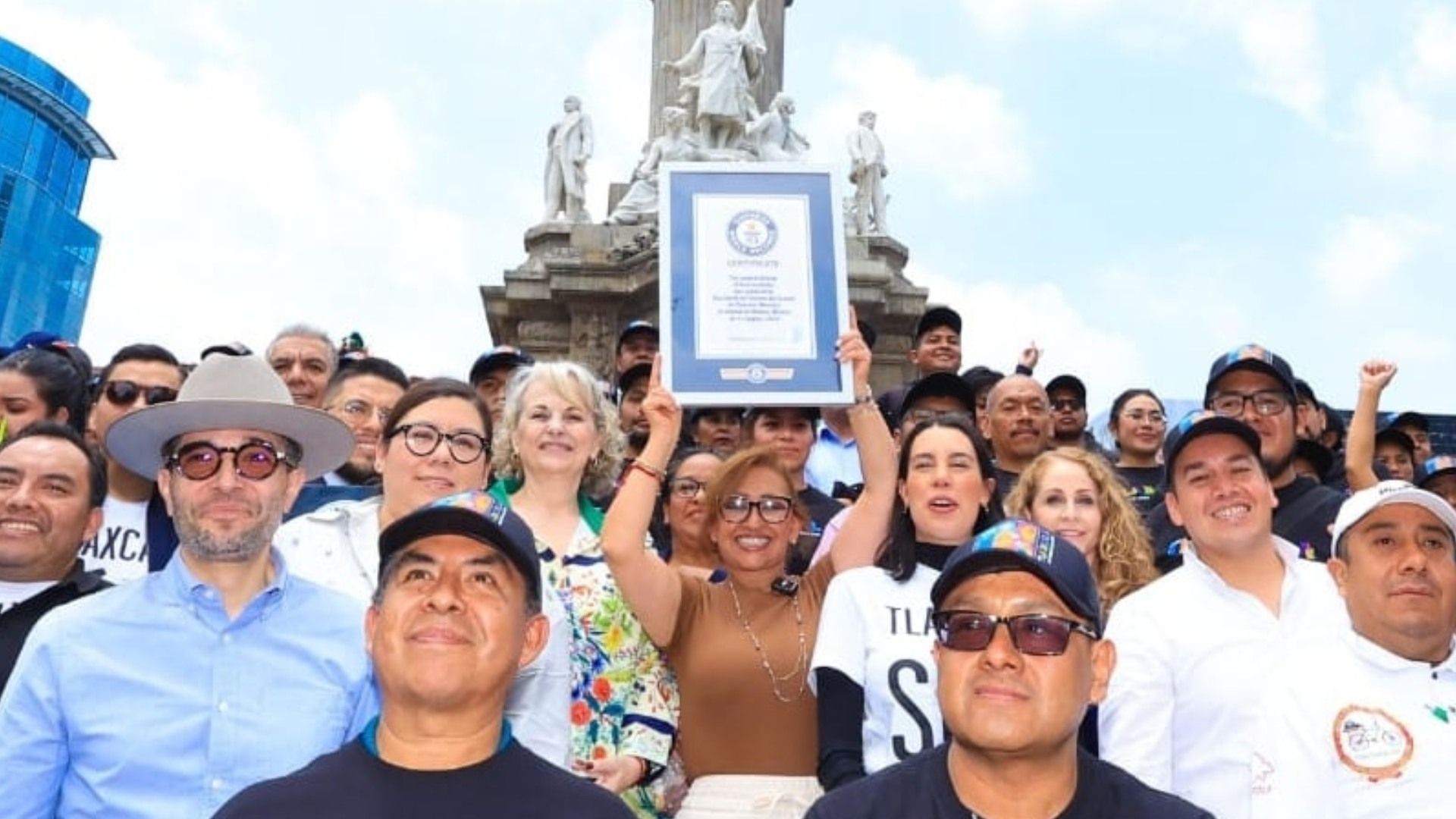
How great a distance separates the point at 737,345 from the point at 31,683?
3.48 m

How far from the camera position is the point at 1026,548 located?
9.66 ft

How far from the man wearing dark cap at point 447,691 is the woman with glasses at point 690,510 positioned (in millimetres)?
2504

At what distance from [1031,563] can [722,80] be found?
1755 cm

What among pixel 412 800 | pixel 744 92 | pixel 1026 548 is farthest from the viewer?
pixel 744 92

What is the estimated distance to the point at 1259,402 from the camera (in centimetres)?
578

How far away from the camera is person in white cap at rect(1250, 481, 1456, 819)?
3658 millimetres

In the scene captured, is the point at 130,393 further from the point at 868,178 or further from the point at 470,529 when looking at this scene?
the point at 868,178

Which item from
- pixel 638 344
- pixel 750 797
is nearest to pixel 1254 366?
pixel 750 797

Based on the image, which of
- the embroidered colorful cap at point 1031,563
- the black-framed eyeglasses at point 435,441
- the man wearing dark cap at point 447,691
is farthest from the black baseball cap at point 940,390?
the man wearing dark cap at point 447,691

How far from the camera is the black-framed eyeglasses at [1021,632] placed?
9.45 feet

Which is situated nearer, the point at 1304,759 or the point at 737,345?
the point at 1304,759

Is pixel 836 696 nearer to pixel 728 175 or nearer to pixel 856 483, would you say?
pixel 728 175

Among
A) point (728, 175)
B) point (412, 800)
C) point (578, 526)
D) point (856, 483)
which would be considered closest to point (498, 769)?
point (412, 800)

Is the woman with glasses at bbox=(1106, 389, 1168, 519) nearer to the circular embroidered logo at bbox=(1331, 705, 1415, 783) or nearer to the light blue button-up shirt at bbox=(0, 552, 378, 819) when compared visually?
the circular embroidered logo at bbox=(1331, 705, 1415, 783)
